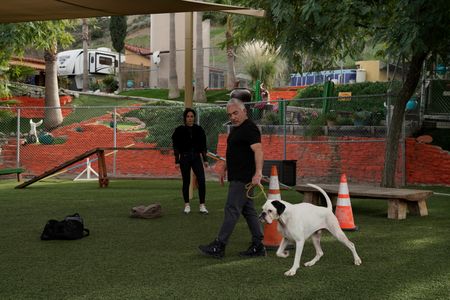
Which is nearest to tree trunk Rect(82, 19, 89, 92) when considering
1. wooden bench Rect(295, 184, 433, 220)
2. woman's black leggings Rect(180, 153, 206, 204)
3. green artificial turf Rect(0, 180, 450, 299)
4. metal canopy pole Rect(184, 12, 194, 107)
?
metal canopy pole Rect(184, 12, 194, 107)

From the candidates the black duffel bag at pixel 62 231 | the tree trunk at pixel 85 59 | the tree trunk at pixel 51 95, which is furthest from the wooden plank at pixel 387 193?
the tree trunk at pixel 85 59

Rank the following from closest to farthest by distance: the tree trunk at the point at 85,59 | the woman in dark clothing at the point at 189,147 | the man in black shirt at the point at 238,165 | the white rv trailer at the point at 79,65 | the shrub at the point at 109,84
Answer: the man in black shirt at the point at 238,165, the woman in dark clothing at the point at 189,147, the tree trunk at the point at 85,59, the shrub at the point at 109,84, the white rv trailer at the point at 79,65

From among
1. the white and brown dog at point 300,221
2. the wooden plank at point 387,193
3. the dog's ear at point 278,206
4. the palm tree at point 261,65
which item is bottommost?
the wooden plank at point 387,193

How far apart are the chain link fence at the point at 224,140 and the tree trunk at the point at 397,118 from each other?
102 inches

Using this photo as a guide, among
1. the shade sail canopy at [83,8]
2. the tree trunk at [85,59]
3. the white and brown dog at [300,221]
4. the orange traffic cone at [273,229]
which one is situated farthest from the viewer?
the tree trunk at [85,59]

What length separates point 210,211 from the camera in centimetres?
1002

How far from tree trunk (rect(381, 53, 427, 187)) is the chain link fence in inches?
102

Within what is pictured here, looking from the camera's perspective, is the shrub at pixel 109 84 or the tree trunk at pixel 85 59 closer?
the tree trunk at pixel 85 59

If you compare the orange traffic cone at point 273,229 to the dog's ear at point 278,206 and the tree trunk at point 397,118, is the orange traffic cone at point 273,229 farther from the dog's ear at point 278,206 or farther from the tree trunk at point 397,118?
the tree trunk at point 397,118

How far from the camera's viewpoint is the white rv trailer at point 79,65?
3972 centimetres

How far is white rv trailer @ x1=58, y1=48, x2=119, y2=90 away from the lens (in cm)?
3972

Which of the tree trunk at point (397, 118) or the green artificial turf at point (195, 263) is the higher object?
the tree trunk at point (397, 118)

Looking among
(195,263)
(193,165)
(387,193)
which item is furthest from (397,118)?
(195,263)

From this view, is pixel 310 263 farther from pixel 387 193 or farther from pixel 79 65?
pixel 79 65
